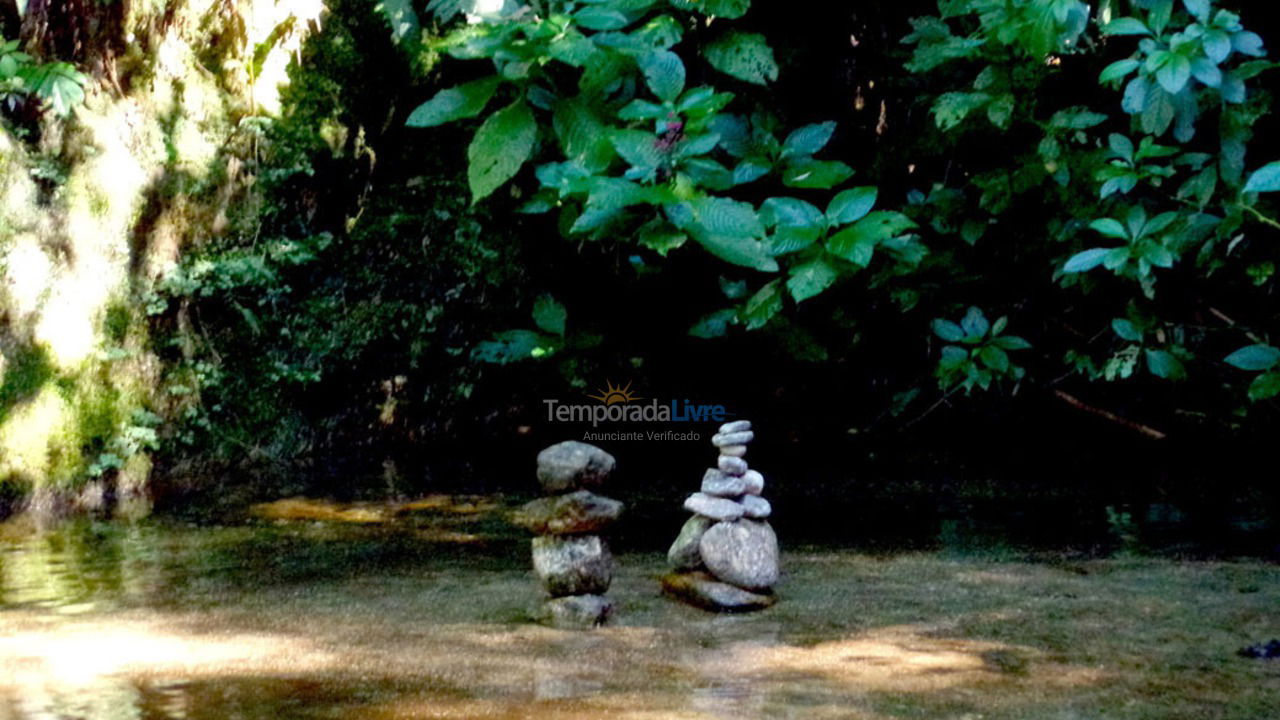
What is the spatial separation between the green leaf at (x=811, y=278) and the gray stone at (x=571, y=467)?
0.99m

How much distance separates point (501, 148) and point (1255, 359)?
2567 millimetres

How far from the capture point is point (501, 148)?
14.3 ft

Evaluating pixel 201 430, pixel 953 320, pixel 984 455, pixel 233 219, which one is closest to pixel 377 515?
pixel 201 430

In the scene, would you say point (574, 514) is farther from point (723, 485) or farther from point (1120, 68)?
point (1120, 68)

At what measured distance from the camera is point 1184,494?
5.55 meters

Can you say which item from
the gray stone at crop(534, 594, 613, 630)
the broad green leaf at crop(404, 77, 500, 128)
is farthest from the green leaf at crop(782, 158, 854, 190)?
the gray stone at crop(534, 594, 613, 630)

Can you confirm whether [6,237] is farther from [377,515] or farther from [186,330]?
[377,515]

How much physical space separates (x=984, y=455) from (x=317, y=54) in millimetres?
3746

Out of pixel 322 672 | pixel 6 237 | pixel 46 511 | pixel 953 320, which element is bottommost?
pixel 322 672

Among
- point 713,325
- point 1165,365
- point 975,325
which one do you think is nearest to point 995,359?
point 975,325

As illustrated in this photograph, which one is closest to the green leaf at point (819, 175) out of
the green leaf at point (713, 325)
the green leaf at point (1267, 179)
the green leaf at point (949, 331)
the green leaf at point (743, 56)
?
the green leaf at point (743, 56)

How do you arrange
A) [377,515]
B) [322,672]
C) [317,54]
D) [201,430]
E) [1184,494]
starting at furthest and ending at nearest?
[317,54], [201,430], [1184,494], [377,515], [322,672]

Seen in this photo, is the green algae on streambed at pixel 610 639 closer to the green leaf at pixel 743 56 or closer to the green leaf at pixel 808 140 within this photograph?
the green leaf at pixel 808 140

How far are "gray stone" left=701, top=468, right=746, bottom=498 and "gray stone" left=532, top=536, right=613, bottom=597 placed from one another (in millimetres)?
371
